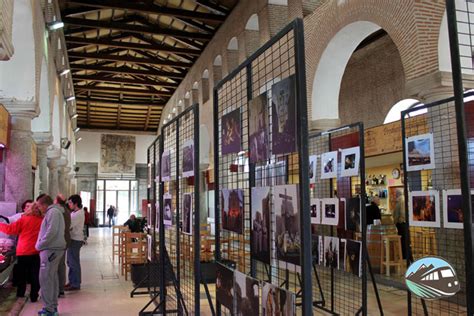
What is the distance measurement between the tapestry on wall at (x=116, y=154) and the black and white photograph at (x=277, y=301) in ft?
94.3

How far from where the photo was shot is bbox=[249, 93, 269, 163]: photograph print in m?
2.33

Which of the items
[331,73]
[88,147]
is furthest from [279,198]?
[88,147]

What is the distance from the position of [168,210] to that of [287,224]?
2903mm

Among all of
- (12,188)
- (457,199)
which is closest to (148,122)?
(12,188)

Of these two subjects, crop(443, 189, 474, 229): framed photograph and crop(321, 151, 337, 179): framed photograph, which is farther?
crop(321, 151, 337, 179): framed photograph

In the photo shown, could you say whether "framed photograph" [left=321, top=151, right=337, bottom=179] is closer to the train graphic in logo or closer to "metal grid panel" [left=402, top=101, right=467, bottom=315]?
"metal grid panel" [left=402, top=101, right=467, bottom=315]

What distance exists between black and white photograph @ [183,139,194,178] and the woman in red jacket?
310 centimetres

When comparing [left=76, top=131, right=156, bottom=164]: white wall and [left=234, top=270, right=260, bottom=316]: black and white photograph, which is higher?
[left=76, top=131, right=156, bottom=164]: white wall

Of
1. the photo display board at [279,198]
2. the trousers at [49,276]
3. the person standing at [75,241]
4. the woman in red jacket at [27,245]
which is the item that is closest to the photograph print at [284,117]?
the photo display board at [279,198]

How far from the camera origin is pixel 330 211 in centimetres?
491

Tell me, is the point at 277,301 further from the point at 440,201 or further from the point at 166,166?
the point at 440,201

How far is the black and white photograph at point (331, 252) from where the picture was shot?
4.69 m

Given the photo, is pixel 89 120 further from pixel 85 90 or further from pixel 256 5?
pixel 256 5

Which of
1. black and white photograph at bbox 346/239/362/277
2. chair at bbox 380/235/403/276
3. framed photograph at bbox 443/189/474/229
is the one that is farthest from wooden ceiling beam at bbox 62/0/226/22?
framed photograph at bbox 443/189/474/229
